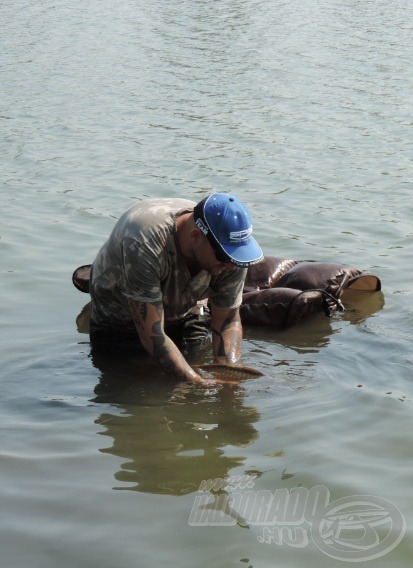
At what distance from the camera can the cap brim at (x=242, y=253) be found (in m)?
4.95

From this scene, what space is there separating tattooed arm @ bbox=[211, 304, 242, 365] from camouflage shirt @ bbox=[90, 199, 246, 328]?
7 centimetres

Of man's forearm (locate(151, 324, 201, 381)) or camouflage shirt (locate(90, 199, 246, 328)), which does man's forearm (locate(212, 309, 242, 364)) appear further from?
man's forearm (locate(151, 324, 201, 381))

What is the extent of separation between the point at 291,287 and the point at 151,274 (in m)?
2.10

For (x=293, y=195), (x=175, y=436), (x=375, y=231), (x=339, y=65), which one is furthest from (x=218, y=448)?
(x=339, y=65)

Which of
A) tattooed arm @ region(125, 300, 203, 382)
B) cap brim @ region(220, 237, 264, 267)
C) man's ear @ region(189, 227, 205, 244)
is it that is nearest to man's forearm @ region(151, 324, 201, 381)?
tattooed arm @ region(125, 300, 203, 382)

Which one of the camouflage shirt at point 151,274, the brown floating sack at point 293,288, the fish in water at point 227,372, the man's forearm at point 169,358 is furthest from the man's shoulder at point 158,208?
the brown floating sack at point 293,288

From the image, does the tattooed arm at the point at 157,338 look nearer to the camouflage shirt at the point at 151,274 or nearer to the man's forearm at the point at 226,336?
the camouflage shirt at the point at 151,274

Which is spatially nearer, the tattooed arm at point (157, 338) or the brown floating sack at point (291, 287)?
the tattooed arm at point (157, 338)

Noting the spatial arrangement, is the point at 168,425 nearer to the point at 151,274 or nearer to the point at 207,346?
Result: the point at 151,274

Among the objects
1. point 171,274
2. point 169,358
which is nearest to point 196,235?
point 171,274

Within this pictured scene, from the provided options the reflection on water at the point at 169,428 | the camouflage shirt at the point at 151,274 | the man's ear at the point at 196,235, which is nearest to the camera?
the reflection on water at the point at 169,428

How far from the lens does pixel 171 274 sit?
5516 millimetres

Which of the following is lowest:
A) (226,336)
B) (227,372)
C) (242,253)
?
(227,372)

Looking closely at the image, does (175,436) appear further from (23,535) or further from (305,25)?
(305,25)
